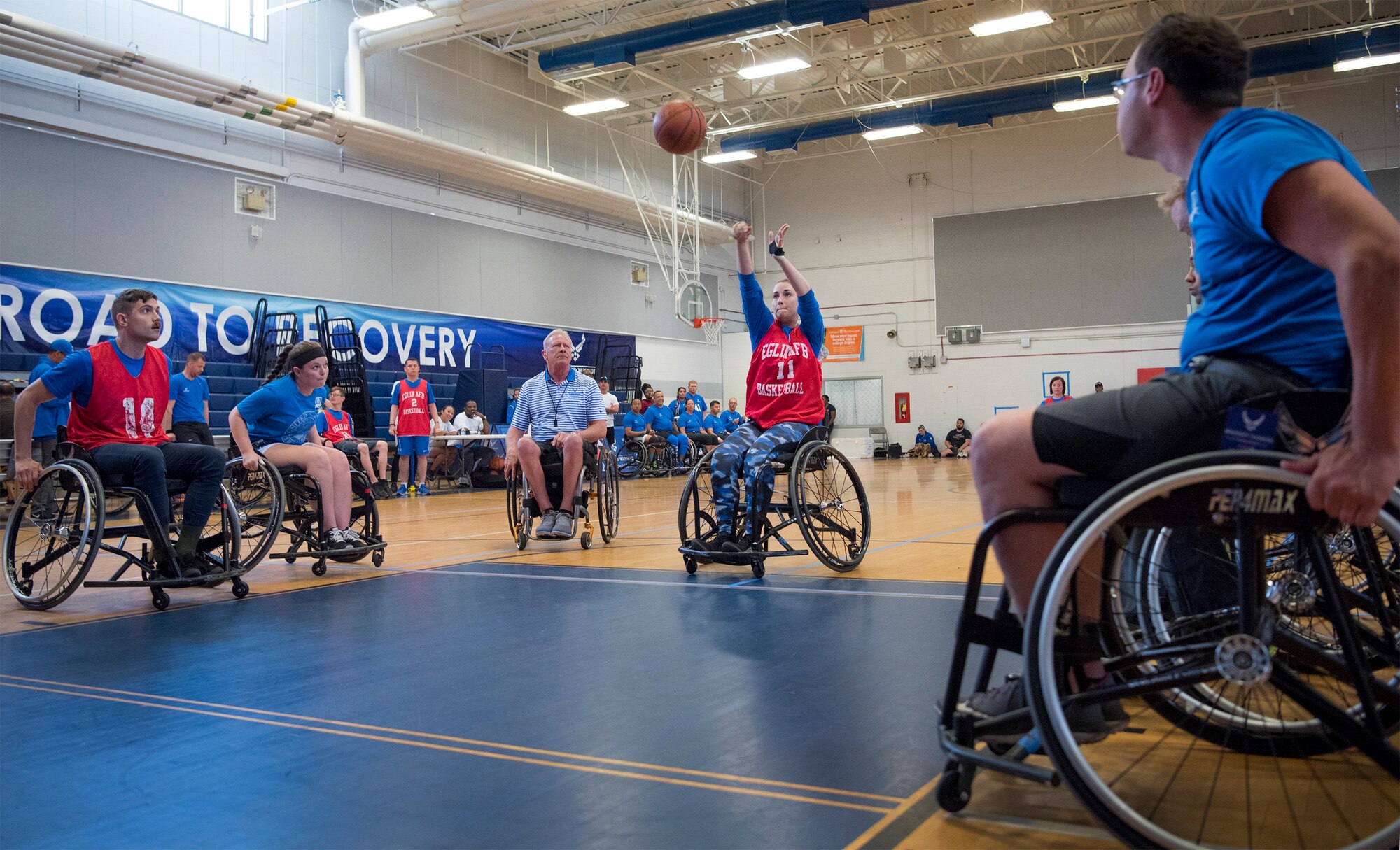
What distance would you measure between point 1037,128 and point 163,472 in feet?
62.2

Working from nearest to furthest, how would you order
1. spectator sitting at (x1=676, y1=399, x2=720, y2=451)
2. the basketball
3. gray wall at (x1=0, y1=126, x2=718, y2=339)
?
1. the basketball
2. gray wall at (x1=0, y1=126, x2=718, y2=339)
3. spectator sitting at (x1=676, y1=399, x2=720, y2=451)

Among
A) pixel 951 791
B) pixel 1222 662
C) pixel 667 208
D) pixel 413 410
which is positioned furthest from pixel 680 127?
pixel 667 208

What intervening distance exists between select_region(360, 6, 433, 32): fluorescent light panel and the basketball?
5439 millimetres

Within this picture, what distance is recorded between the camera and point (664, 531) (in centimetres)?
639

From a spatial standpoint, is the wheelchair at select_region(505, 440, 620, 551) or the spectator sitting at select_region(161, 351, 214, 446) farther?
the spectator sitting at select_region(161, 351, 214, 446)

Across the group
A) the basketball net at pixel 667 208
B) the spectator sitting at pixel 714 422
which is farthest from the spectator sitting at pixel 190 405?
the basketball net at pixel 667 208

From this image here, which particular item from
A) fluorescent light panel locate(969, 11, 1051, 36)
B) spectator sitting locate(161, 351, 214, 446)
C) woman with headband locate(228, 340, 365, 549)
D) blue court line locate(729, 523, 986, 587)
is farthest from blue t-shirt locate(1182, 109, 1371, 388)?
fluorescent light panel locate(969, 11, 1051, 36)

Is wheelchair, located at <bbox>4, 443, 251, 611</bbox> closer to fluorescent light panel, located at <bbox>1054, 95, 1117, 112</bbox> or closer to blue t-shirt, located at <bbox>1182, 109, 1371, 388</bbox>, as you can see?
blue t-shirt, located at <bbox>1182, 109, 1371, 388</bbox>

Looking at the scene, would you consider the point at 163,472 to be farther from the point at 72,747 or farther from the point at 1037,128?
the point at 1037,128

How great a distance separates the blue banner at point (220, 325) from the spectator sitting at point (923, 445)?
7.51 metres

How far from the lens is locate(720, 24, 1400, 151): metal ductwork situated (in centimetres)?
1423

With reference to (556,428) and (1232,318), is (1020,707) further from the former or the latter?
(556,428)

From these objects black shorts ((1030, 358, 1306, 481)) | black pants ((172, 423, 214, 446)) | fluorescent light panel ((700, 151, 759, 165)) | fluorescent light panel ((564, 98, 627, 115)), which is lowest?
black shorts ((1030, 358, 1306, 481))

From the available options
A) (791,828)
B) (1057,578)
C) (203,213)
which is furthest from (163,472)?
(203,213)
